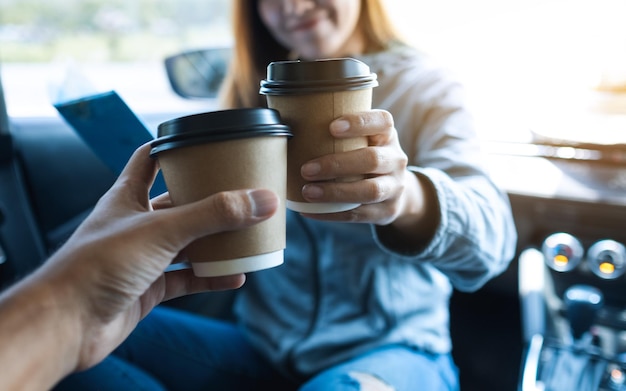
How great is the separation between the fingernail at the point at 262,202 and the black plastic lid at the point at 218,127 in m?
0.05

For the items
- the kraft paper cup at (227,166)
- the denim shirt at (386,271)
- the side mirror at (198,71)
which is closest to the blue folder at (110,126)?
the kraft paper cup at (227,166)

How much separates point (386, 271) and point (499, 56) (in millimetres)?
601

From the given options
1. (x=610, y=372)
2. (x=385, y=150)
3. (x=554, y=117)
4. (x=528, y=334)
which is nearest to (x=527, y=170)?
(x=554, y=117)

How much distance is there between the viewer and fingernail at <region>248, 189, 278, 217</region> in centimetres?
58

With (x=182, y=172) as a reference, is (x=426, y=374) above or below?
below

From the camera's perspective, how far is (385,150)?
2.26ft

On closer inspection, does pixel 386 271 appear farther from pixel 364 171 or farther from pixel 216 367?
pixel 364 171

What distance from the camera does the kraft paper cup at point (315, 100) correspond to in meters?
0.63

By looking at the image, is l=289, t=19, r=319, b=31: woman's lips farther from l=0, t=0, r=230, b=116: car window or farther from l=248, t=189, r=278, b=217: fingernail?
l=248, t=189, r=278, b=217: fingernail

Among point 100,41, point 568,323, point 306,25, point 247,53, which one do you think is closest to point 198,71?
point 247,53

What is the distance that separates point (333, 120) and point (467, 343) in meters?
1.18

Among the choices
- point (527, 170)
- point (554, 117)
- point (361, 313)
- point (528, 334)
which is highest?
point (554, 117)

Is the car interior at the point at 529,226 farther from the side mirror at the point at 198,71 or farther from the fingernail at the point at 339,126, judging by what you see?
the fingernail at the point at 339,126

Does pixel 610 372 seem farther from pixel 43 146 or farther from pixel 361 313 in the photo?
pixel 43 146
